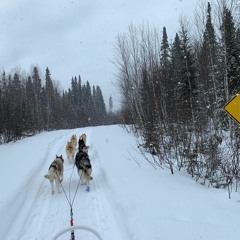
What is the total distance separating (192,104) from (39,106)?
149 feet

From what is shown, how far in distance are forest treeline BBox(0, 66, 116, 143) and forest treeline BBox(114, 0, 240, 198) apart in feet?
33.8

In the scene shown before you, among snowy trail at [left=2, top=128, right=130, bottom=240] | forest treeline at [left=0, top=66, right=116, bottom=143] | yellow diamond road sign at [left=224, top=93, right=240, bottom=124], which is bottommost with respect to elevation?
snowy trail at [left=2, top=128, right=130, bottom=240]

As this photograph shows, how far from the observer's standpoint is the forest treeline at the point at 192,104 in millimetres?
9156

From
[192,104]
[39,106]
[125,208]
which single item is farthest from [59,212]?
[39,106]

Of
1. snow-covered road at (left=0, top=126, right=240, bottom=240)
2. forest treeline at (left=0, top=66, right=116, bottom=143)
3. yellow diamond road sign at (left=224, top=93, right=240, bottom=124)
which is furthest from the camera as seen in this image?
forest treeline at (left=0, top=66, right=116, bottom=143)

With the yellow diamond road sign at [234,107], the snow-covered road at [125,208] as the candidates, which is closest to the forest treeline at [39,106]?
the snow-covered road at [125,208]

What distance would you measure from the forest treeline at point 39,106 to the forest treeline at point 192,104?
33.8ft

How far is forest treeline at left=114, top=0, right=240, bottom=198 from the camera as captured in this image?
9156 mm

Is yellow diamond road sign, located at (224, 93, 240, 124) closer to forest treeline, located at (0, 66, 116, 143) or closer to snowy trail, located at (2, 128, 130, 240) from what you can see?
snowy trail, located at (2, 128, 130, 240)

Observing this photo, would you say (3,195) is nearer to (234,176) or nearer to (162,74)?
(234,176)

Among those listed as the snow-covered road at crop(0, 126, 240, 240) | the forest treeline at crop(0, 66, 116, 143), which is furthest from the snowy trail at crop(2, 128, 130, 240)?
the forest treeline at crop(0, 66, 116, 143)

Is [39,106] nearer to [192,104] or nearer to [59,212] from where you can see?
[192,104]

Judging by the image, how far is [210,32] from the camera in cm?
2219

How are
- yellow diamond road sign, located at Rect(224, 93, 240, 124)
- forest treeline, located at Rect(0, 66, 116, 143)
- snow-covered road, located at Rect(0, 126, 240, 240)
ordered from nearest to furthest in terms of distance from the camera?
snow-covered road, located at Rect(0, 126, 240, 240), yellow diamond road sign, located at Rect(224, 93, 240, 124), forest treeline, located at Rect(0, 66, 116, 143)
